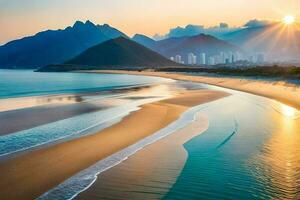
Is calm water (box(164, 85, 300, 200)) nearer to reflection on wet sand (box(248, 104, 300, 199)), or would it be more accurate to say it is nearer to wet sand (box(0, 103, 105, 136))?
reflection on wet sand (box(248, 104, 300, 199))

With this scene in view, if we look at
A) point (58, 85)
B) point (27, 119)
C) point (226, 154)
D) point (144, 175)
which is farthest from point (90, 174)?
point (58, 85)

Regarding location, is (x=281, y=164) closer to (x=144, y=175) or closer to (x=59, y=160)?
(x=144, y=175)

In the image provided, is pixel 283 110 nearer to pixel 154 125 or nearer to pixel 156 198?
pixel 154 125

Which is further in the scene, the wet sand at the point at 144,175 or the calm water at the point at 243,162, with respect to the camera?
the calm water at the point at 243,162

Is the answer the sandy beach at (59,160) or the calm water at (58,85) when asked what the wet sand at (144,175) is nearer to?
the sandy beach at (59,160)

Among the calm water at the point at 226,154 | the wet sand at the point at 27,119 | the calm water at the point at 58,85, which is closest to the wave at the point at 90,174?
the calm water at the point at 226,154

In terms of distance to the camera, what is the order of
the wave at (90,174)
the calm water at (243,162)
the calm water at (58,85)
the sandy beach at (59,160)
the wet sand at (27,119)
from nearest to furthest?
the wave at (90,174) < the calm water at (243,162) < the sandy beach at (59,160) < the wet sand at (27,119) < the calm water at (58,85)

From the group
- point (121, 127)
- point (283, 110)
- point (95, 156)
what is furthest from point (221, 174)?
point (283, 110)

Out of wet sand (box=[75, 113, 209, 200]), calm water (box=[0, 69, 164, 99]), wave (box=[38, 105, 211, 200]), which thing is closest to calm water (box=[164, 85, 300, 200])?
wet sand (box=[75, 113, 209, 200])
